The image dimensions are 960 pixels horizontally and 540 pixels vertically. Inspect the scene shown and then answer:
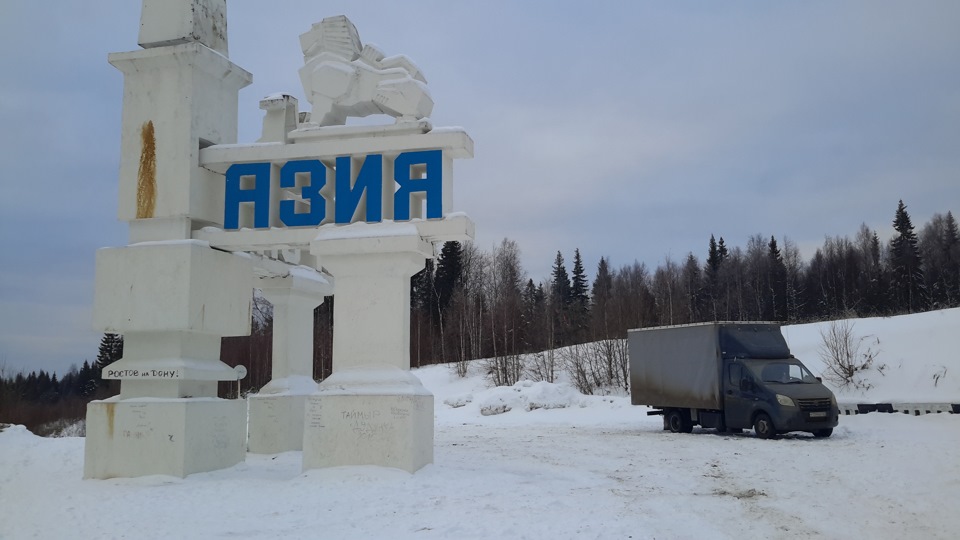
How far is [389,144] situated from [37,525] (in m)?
7.06

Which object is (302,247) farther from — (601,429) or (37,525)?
(601,429)

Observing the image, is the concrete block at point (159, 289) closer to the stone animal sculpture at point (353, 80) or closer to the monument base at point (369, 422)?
the monument base at point (369, 422)

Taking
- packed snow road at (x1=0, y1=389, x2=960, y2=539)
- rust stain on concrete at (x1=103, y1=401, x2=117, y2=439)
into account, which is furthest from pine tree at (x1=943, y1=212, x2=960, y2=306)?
rust stain on concrete at (x1=103, y1=401, x2=117, y2=439)

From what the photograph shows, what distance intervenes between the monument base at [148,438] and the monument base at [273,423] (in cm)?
342

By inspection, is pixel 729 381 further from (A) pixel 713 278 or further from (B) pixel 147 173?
(A) pixel 713 278

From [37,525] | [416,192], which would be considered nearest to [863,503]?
[416,192]

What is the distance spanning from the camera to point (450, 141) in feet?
37.6

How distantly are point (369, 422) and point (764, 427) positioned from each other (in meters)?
11.8

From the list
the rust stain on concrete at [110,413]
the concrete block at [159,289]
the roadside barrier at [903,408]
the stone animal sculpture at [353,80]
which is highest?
the stone animal sculpture at [353,80]

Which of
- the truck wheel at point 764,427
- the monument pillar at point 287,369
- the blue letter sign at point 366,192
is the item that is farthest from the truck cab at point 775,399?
the blue letter sign at point 366,192

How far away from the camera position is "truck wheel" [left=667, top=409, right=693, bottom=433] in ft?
69.8

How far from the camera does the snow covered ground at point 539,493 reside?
7996 mm

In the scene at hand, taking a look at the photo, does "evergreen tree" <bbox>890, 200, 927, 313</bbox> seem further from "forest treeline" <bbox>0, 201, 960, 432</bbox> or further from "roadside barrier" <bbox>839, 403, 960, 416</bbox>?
"roadside barrier" <bbox>839, 403, 960, 416</bbox>

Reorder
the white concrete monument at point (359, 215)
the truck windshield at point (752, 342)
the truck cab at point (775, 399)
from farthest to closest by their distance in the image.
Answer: the truck windshield at point (752, 342) → the truck cab at point (775, 399) → the white concrete monument at point (359, 215)
